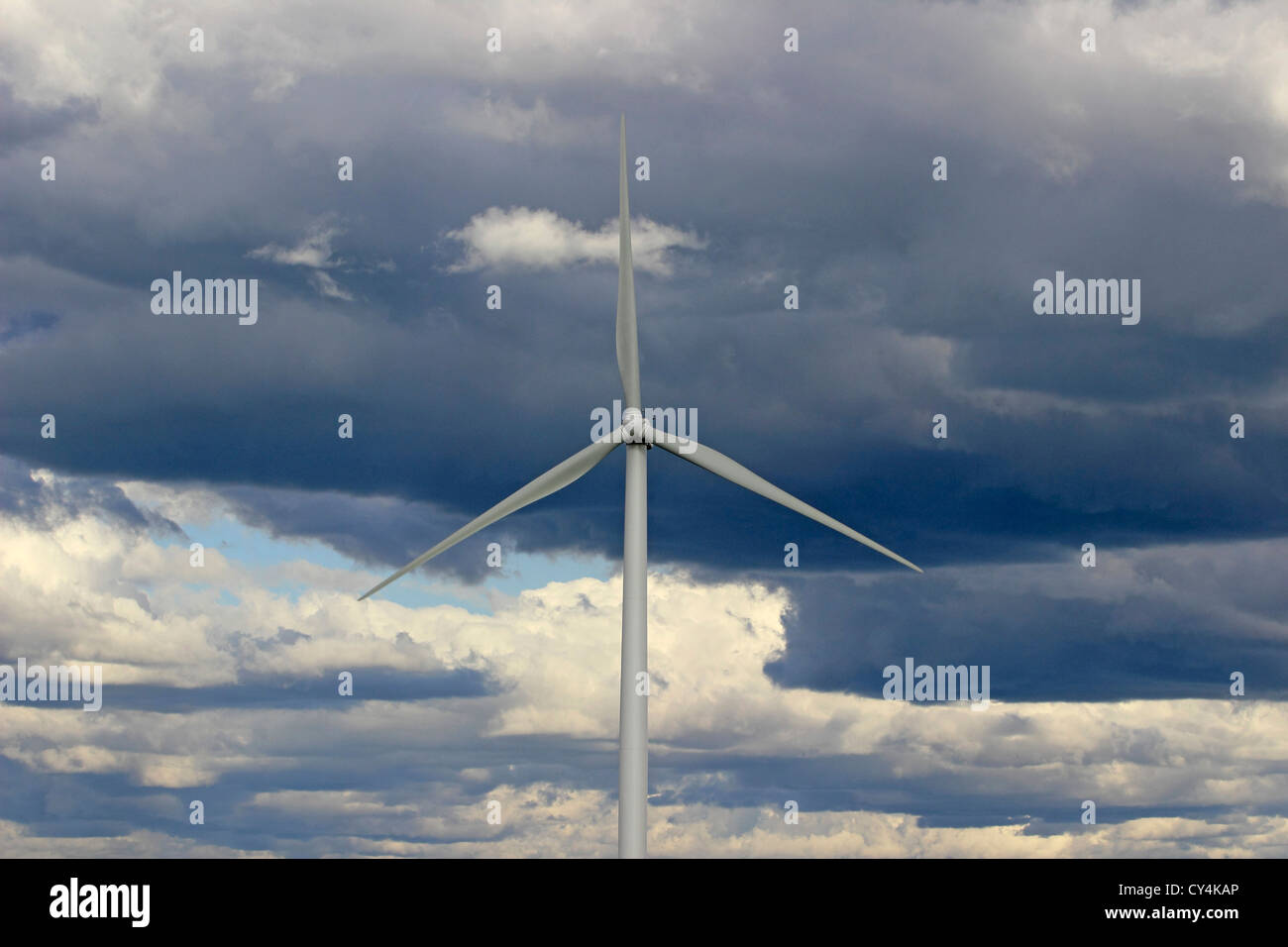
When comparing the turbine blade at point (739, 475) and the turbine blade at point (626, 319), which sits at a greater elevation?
the turbine blade at point (626, 319)

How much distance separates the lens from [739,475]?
238 feet

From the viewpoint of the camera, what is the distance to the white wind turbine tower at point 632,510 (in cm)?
6656

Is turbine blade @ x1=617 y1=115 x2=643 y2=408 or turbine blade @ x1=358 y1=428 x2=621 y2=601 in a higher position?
turbine blade @ x1=617 y1=115 x2=643 y2=408

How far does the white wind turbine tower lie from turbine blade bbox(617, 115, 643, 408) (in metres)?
0.05

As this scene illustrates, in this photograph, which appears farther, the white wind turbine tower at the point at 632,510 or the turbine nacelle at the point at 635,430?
the turbine nacelle at the point at 635,430

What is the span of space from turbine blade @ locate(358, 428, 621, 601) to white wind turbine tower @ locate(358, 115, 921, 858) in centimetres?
5

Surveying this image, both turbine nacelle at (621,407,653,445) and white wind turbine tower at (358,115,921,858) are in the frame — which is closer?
white wind turbine tower at (358,115,921,858)

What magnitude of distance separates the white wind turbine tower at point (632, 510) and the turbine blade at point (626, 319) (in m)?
0.05

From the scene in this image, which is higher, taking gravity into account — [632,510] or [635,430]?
[635,430]

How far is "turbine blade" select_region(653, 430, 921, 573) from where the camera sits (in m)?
71.3

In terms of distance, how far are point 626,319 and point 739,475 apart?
938 centimetres
